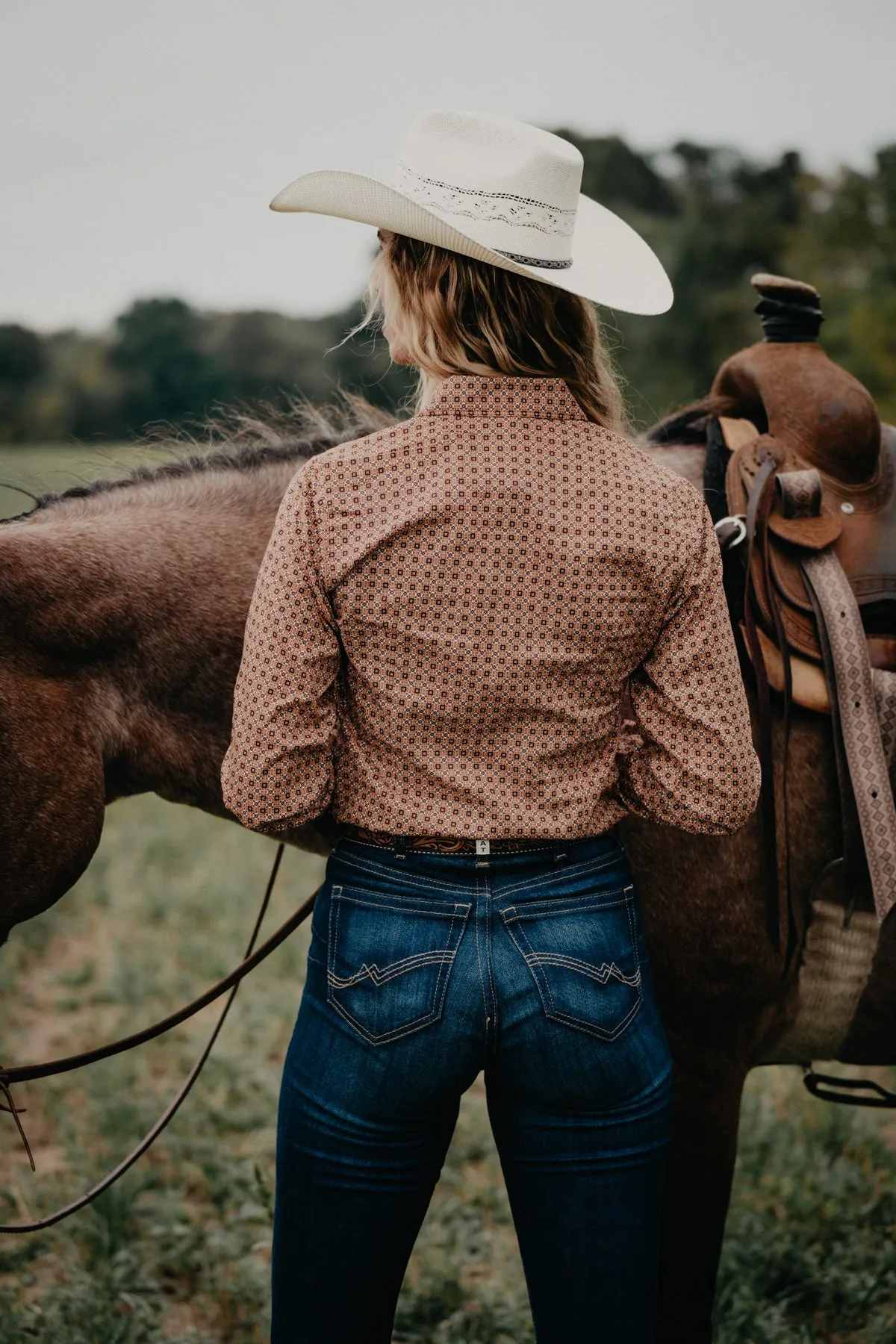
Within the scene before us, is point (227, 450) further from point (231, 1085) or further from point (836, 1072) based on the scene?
point (836, 1072)

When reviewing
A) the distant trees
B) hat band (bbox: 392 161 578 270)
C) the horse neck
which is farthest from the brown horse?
the distant trees

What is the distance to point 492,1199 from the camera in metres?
3.51

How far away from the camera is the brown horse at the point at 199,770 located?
6.64 ft

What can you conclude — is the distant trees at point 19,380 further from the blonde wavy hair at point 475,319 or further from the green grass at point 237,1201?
the blonde wavy hair at point 475,319

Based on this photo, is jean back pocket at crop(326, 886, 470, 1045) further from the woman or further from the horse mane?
the horse mane

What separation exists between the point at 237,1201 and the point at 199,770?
77.7 inches

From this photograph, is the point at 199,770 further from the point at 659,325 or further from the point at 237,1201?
the point at 659,325

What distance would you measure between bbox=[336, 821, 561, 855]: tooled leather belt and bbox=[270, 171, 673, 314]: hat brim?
2.46 feet

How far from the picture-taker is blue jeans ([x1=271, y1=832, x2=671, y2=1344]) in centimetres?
144

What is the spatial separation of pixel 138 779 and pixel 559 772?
1.08 m

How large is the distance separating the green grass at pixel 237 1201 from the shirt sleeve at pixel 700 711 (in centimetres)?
199

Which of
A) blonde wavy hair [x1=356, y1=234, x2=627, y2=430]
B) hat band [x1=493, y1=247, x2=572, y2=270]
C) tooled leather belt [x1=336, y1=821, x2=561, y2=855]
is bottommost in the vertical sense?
tooled leather belt [x1=336, y1=821, x2=561, y2=855]

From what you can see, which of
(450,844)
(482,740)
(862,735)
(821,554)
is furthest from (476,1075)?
(821,554)

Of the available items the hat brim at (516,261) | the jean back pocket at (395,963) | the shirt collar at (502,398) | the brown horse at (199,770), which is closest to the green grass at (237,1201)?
the brown horse at (199,770)
